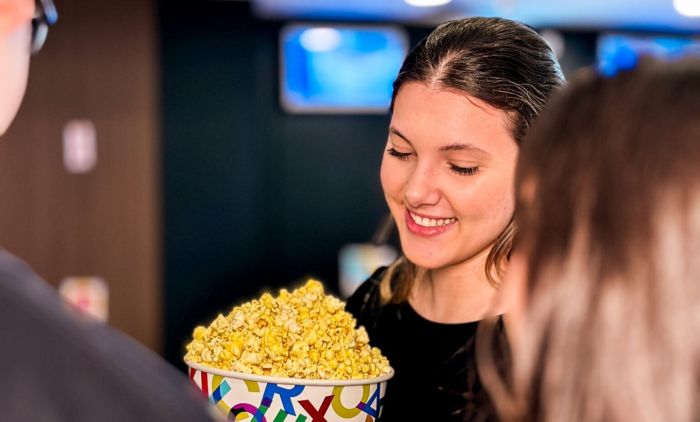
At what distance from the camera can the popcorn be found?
1134 mm

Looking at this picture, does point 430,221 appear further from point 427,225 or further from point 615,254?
point 615,254

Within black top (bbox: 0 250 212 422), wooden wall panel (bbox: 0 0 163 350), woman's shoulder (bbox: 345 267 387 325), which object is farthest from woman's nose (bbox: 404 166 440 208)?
wooden wall panel (bbox: 0 0 163 350)

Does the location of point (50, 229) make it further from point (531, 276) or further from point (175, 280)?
point (531, 276)

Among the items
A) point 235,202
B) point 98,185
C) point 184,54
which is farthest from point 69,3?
point 235,202

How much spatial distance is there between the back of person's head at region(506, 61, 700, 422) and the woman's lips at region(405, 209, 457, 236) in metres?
0.64

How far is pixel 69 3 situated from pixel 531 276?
4925 millimetres

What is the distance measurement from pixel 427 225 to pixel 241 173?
4.22 m

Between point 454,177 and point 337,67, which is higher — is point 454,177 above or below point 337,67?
below

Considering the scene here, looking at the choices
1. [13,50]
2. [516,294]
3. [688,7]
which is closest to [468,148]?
[516,294]

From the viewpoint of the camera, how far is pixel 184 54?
17.8 ft

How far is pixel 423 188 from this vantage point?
1.37 meters

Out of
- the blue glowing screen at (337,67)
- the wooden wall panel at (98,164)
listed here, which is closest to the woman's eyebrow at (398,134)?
the wooden wall panel at (98,164)

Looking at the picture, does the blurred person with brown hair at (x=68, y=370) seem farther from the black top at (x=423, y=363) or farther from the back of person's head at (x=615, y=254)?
the black top at (x=423, y=363)

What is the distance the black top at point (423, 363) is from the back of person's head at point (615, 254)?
0.51 m
